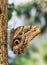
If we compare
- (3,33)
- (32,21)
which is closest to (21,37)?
(3,33)

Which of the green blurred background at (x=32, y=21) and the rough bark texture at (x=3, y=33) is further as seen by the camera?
the green blurred background at (x=32, y=21)

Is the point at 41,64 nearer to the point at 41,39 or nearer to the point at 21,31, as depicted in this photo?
the point at 41,39

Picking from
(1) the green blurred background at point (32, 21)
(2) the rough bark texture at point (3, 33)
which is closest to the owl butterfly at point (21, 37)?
(2) the rough bark texture at point (3, 33)

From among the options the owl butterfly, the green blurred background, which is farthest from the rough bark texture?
the green blurred background

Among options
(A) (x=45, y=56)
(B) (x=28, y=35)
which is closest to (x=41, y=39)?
(A) (x=45, y=56)

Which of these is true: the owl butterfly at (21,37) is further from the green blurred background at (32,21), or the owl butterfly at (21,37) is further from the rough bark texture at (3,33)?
the green blurred background at (32,21)

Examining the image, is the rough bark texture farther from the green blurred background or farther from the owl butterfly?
the green blurred background
